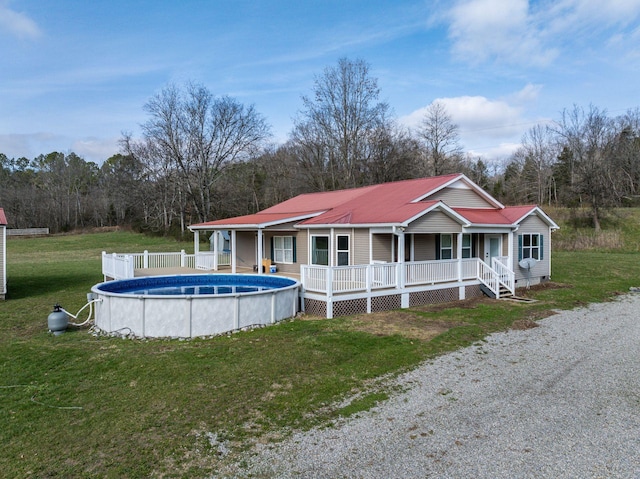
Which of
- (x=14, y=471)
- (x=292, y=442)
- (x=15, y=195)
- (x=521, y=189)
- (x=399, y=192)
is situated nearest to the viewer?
(x=14, y=471)

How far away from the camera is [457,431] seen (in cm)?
564

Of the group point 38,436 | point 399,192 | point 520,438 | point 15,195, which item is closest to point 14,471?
point 38,436

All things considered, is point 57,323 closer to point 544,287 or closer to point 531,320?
point 531,320

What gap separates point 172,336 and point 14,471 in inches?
223

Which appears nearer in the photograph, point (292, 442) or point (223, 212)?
point (292, 442)

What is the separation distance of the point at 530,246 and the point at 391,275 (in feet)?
29.2

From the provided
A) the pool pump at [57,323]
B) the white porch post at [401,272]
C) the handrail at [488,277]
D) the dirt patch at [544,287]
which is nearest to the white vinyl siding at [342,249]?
the white porch post at [401,272]

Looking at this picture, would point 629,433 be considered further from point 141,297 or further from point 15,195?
point 15,195

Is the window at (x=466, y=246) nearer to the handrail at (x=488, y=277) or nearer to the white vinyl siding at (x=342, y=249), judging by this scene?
the handrail at (x=488, y=277)

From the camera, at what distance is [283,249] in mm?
20109

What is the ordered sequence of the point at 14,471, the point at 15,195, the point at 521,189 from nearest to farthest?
1. the point at 14,471
2. the point at 521,189
3. the point at 15,195

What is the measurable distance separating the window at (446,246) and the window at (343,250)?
388 centimetres

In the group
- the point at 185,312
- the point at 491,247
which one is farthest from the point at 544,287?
the point at 185,312

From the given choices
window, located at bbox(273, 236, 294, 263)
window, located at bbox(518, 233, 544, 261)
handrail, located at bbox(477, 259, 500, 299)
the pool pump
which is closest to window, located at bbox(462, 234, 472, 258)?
handrail, located at bbox(477, 259, 500, 299)
